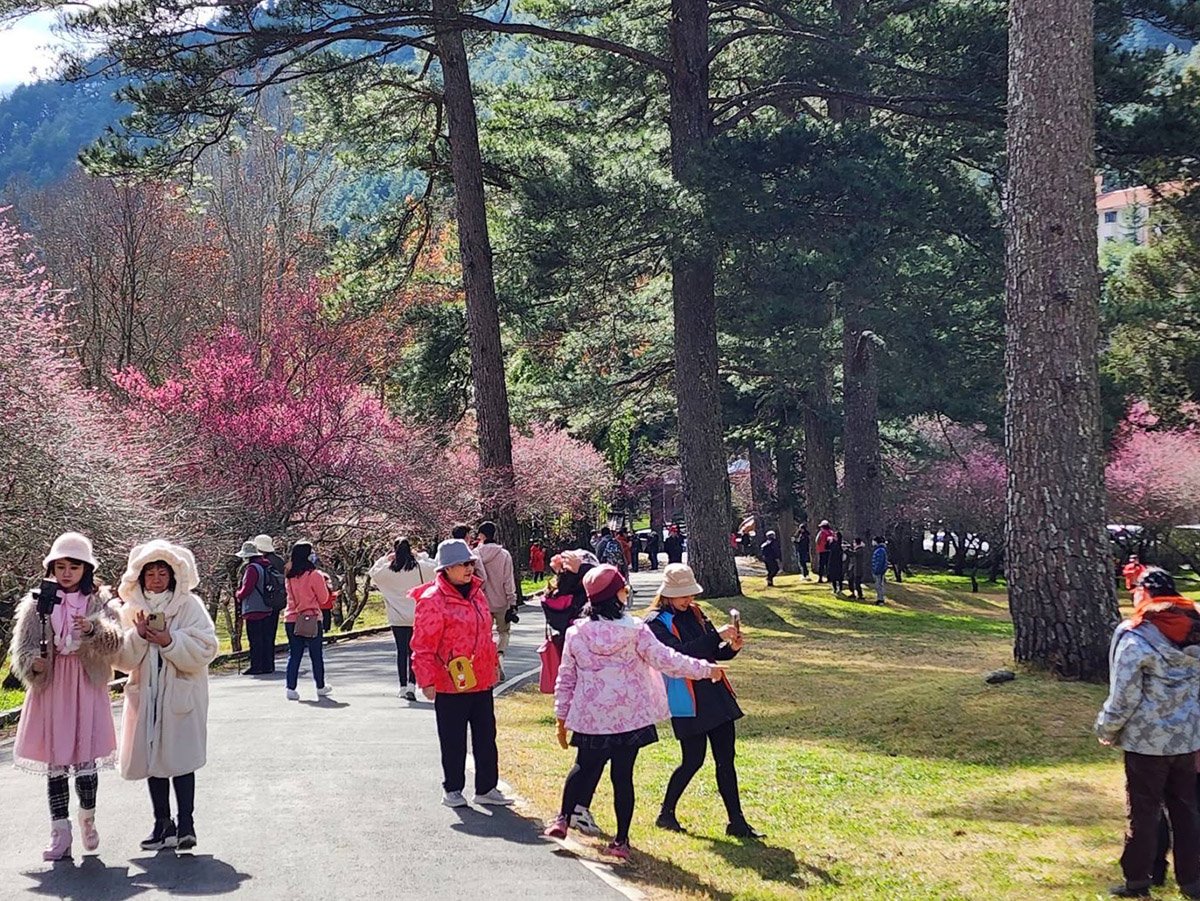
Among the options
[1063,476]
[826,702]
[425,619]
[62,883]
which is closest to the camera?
[62,883]

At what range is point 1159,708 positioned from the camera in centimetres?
674

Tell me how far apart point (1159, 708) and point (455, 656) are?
4203 millimetres

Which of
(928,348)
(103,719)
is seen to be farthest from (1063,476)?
(928,348)

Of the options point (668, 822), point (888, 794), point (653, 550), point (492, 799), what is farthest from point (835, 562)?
point (668, 822)

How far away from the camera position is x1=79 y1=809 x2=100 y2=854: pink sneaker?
25.1 ft

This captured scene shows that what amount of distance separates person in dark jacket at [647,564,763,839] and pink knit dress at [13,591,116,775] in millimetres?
3229

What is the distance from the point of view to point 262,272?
43469 millimetres

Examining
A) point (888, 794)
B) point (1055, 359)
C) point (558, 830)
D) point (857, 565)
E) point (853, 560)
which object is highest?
point (1055, 359)

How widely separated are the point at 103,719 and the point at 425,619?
6.65ft

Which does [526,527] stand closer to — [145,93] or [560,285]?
[560,285]

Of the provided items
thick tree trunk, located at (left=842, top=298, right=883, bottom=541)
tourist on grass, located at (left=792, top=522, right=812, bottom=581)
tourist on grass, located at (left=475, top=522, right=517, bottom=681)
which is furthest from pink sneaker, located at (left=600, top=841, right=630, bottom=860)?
tourist on grass, located at (left=792, top=522, right=812, bottom=581)

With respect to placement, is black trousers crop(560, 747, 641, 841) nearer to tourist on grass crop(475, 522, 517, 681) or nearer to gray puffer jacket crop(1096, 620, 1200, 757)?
gray puffer jacket crop(1096, 620, 1200, 757)

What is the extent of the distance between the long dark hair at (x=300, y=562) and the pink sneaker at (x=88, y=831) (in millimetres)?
7012

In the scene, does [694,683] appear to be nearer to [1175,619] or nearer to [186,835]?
[1175,619]
